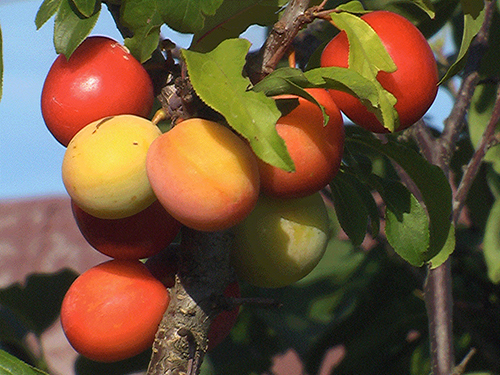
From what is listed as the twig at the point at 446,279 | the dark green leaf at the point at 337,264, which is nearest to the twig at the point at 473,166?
the twig at the point at 446,279

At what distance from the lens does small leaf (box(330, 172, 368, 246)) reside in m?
0.65

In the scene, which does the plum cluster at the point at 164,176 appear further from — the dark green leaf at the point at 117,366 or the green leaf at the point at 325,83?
the dark green leaf at the point at 117,366

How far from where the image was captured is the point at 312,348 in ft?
3.75

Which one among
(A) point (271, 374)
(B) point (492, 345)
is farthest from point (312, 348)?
(B) point (492, 345)

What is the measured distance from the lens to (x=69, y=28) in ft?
1.78

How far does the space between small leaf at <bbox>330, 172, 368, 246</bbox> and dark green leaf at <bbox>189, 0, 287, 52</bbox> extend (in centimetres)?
18

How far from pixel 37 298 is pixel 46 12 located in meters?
0.57

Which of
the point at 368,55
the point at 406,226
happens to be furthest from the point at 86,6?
the point at 406,226

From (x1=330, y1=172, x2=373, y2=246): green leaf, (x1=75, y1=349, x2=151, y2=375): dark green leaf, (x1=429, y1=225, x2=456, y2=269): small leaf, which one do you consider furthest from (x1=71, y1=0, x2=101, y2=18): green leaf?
(x1=75, y1=349, x2=151, y2=375): dark green leaf

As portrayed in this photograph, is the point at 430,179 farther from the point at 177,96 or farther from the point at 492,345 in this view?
the point at 492,345

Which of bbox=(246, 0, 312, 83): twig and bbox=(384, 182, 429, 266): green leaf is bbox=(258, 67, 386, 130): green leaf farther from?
bbox=(384, 182, 429, 266): green leaf

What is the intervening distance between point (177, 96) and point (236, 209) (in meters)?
0.14

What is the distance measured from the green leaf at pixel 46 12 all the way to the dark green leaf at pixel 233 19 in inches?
5.0

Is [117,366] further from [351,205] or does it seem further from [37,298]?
[351,205]
